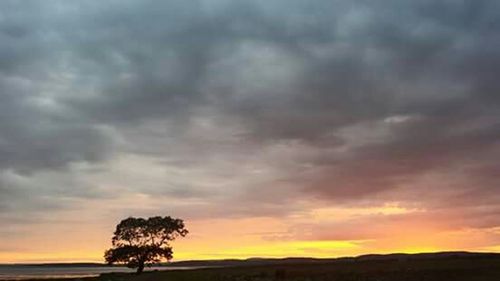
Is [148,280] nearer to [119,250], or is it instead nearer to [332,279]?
[119,250]

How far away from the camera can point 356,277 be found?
62562 mm

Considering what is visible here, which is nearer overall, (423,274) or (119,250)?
(423,274)

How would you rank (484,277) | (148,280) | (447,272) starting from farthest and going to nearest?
(148,280), (447,272), (484,277)

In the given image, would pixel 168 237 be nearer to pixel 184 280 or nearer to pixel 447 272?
pixel 184 280

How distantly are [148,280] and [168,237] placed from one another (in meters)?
20.8

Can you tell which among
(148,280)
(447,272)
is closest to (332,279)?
(447,272)

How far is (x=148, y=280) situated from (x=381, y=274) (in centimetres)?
3199

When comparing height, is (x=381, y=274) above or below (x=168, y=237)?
below

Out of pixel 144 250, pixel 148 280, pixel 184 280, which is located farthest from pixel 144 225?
pixel 184 280

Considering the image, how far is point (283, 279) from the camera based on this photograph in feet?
223

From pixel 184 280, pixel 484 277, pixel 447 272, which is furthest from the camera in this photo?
pixel 184 280

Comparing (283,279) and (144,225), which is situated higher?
(144,225)

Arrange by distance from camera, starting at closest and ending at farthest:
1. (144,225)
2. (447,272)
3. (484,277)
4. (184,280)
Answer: (484,277)
(447,272)
(184,280)
(144,225)

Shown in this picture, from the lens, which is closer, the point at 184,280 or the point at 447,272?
the point at 447,272
